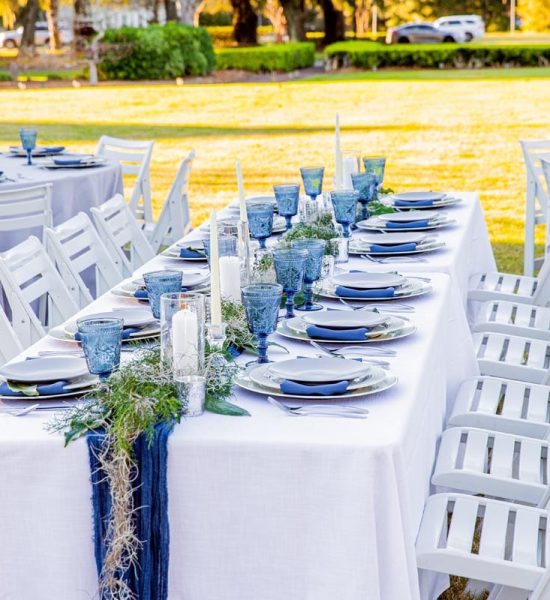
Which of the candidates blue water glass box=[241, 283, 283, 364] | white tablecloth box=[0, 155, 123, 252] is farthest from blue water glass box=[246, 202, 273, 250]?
white tablecloth box=[0, 155, 123, 252]

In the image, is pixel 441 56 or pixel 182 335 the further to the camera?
pixel 441 56

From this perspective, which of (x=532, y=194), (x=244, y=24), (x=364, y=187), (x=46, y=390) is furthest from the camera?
(x=244, y=24)

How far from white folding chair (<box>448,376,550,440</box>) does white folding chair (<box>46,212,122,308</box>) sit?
4.94 feet

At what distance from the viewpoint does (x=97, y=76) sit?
28.9 meters

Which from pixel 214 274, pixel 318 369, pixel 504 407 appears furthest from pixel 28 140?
pixel 318 369

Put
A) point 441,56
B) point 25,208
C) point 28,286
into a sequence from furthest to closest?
point 441,56
point 25,208
point 28,286

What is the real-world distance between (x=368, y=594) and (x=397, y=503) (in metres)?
0.20

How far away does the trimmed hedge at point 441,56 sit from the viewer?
1312 inches

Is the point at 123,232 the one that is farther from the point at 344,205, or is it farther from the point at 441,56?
the point at 441,56

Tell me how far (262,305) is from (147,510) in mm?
600

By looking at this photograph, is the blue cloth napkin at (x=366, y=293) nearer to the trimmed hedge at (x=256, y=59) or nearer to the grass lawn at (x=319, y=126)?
the grass lawn at (x=319, y=126)

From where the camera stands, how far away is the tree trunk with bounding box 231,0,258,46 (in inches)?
1475

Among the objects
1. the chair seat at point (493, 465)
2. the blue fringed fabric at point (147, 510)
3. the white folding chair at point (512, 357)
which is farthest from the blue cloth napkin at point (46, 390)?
the white folding chair at point (512, 357)

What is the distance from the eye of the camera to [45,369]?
2852 millimetres
